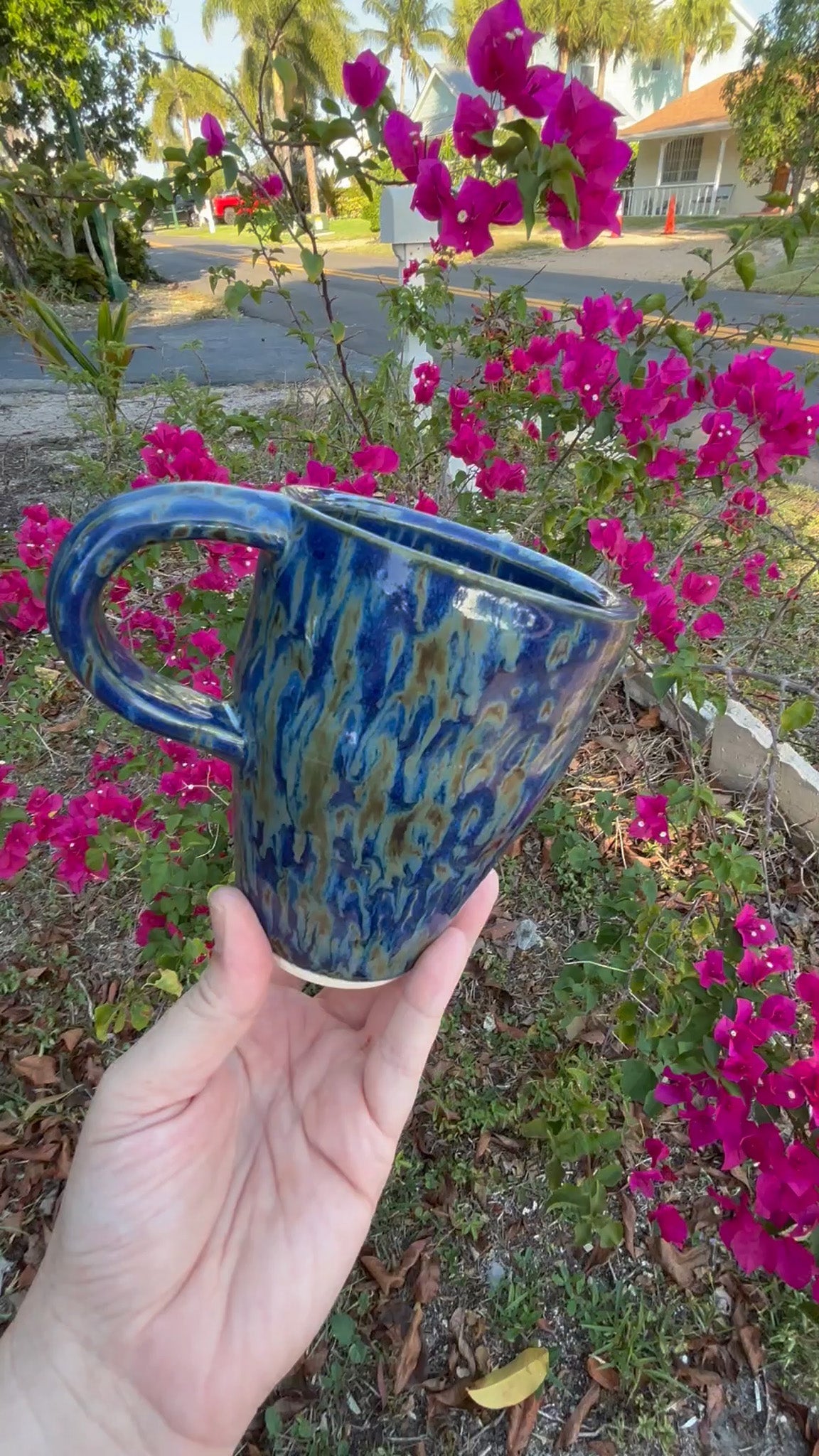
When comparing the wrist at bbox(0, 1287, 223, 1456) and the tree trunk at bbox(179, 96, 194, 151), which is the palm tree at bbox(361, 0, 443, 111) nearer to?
the tree trunk at bbox(179, 96, 194, 151)

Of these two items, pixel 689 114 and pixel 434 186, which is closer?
pixel 434 186

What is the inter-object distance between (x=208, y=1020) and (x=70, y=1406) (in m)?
0.39

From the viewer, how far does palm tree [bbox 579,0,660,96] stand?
28125 mm

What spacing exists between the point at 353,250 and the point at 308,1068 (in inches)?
824

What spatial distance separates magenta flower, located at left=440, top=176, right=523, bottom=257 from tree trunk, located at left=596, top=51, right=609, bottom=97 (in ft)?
121

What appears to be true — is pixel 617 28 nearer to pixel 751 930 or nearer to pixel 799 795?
pixel 799 795

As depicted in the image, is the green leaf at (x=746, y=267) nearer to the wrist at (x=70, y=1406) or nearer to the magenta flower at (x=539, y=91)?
the magenta flower at (x=539, y=91)

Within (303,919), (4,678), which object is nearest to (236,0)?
(4,678)

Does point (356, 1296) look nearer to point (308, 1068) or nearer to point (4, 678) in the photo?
point (308, 1068)

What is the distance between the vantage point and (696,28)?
97.0ft

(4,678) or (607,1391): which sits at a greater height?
(4,678)

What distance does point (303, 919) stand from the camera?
0.72m

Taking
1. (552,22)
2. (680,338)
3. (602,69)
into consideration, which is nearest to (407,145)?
(680,338)

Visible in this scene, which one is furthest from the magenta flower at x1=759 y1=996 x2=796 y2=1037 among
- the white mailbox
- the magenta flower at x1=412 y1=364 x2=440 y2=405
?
the white mailbox
